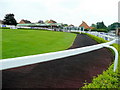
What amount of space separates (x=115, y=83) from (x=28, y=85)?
6.27 feet

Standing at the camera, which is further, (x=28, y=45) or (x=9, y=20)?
(x=9, y=20)

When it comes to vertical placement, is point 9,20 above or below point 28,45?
above

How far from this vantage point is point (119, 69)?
3609mm

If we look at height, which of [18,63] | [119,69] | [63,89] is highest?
[18,63]

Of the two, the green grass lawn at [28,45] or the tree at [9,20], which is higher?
the tree at [9,20]

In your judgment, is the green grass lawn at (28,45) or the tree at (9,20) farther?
the tree at (9,20)

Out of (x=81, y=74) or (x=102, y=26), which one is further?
(x=102, y=26)

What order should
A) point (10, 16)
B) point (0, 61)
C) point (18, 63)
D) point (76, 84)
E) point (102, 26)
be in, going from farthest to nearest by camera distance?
point (102, 26), point (10, 16), point (76, 84), point (18, 63), point (0, 61)

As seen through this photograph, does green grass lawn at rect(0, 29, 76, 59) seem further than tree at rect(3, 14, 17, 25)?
No

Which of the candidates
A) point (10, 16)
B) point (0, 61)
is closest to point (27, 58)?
point (0, 61)

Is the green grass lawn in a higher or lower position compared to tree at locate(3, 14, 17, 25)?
lower

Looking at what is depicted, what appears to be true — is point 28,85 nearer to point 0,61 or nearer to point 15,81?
point 15,81

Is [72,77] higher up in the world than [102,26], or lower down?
lower down

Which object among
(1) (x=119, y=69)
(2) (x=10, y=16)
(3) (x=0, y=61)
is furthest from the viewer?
(2) (x=10, y=16)
